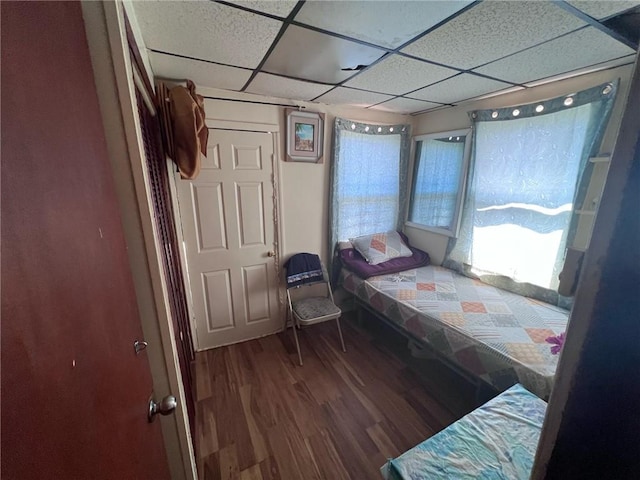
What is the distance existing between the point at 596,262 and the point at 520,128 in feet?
7.72

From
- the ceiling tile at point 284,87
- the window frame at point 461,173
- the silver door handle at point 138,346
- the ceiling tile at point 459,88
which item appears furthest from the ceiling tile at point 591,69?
the silver door handle at point 138,346

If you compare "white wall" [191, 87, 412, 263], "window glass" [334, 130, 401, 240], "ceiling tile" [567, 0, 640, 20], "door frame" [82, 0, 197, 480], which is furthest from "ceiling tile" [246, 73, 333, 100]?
"ceiling tile" [567, 0, 640, 20]

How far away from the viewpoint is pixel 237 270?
7.79 ft

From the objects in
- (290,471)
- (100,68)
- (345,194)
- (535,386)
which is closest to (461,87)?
(345,194)

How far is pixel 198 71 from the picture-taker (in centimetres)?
167

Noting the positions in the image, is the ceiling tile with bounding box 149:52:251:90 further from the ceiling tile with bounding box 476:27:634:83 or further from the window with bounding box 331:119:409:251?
the ceiling tile with bounding box 476:27:634:83

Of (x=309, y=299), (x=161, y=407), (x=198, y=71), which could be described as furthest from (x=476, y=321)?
(x=198, y=71)

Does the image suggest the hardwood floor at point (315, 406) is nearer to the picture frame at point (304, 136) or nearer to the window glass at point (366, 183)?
the window glass at point (366, 183)

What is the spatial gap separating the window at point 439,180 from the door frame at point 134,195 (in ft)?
8.78

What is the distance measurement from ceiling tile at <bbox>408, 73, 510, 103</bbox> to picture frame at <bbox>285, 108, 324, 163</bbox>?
34.3 inches

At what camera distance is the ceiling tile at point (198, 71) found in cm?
152

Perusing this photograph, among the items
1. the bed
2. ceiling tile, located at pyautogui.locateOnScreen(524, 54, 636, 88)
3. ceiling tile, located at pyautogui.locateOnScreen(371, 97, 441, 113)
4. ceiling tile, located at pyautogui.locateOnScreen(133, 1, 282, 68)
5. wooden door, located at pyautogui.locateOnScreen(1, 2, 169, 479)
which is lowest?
the bed

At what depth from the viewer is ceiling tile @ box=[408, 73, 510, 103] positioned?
182 centimetres

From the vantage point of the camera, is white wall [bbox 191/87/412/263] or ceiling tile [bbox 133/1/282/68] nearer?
ceiling tile [bbox 133/1/282/68]
